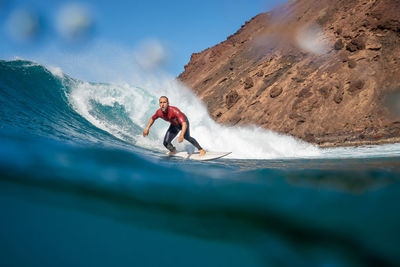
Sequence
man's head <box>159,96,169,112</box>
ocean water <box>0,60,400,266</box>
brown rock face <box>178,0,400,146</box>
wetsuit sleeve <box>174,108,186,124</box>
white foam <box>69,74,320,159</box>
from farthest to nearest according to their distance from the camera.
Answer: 1. brown rock face <box>178,0,400,146</box>
2. white foam <box>69,74,320,159</box>
3. wetsuit sleeve <box>174,108,186,124</box>
4. man's head <box>159,96,169,112</box>
5. ocean water <box>0,60,400,266</box>

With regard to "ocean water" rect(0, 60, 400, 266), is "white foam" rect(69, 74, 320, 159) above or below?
above

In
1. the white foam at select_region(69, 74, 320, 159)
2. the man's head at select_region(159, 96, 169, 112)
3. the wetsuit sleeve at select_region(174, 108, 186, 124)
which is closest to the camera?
the man's head at select_region(159, 96, 169, 112)

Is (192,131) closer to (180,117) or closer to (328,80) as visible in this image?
(328,80)

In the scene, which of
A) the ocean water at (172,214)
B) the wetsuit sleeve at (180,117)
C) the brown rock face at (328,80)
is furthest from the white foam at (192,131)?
the ocean water at (172,214)

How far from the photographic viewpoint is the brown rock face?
1170 centimetres

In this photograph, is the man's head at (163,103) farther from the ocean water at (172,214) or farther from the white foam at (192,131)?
the white foam at (192,131)

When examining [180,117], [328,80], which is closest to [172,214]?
[180,117]

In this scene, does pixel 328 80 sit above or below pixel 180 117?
above

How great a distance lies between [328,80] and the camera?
1374 centimetres

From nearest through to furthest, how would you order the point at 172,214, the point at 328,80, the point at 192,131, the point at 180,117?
the point at 172,214 → the point at 180,117 → the point at 328,80 → the point at 192,131

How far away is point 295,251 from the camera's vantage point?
66.6 inches

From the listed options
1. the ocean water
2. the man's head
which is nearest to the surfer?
the man's head

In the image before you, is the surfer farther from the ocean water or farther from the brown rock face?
the brown rock face

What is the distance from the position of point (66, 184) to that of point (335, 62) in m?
15.2
